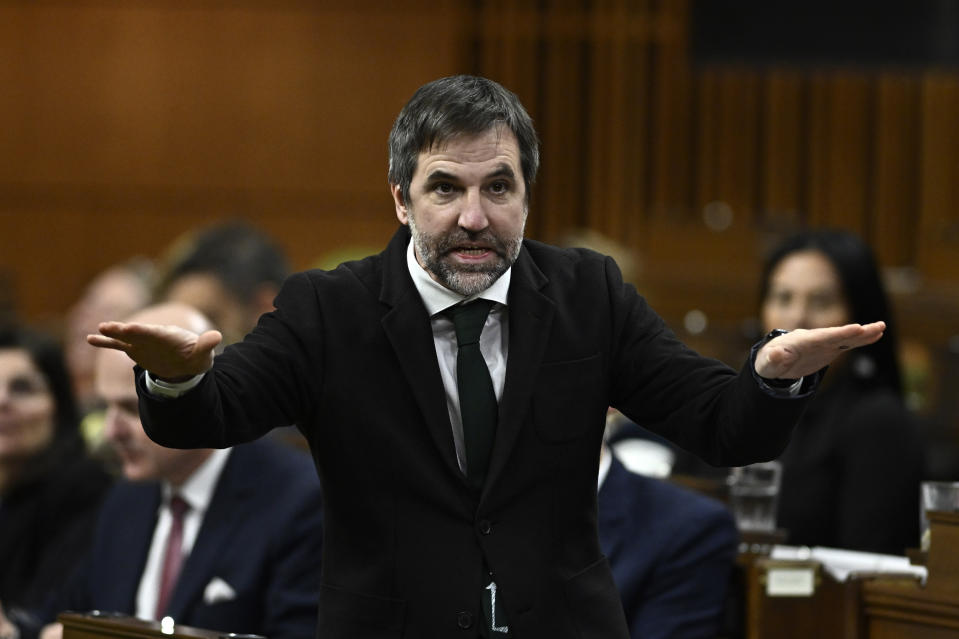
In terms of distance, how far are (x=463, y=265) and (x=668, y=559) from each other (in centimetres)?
118

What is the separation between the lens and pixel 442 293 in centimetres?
204

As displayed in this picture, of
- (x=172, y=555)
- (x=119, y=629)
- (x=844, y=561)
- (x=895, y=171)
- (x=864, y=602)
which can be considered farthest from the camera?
(x=895, y=171)

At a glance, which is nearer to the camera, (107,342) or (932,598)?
(107,342)

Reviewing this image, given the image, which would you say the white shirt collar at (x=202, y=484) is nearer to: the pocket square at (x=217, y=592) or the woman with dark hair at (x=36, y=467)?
the pocket square at (x=217, y=592)

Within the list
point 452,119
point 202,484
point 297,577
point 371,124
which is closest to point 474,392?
point 452,119

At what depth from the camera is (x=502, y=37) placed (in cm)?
982

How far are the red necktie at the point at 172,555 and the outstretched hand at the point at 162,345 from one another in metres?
1.47

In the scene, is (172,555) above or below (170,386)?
below

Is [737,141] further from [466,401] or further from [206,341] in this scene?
[206,341]

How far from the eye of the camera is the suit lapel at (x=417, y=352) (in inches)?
77.4

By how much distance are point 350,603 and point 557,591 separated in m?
0.29

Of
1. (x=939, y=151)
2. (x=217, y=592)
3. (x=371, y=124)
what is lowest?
(x=217, y=592)

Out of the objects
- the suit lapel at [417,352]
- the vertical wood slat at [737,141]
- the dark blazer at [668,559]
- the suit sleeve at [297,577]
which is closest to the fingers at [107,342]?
the suit lapel at [417,352]

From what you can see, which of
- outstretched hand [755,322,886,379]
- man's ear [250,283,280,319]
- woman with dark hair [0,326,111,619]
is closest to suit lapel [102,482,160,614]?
woman with dark hair [0,326,111,619]
